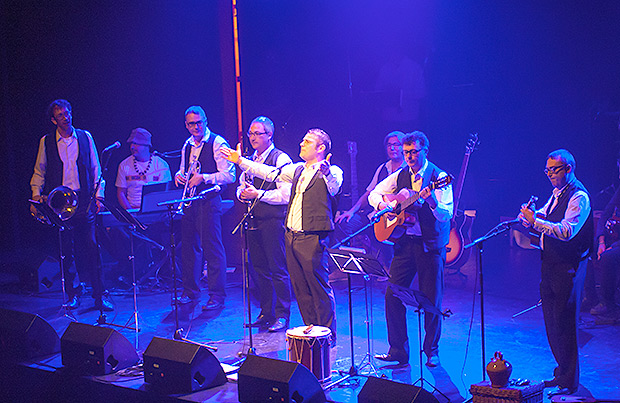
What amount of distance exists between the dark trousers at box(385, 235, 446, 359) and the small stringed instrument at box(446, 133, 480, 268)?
2.52 meters

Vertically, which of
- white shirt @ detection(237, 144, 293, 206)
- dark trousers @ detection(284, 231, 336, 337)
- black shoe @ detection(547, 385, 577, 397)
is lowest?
black shoe @ detection(547, 385, 577, 397)

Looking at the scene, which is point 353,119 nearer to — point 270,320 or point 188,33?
point 188,33

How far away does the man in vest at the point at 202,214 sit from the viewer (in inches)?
260

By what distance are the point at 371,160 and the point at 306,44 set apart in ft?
6.00

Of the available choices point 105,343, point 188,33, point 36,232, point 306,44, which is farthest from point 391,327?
point 36,232

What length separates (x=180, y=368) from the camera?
14.3 feet

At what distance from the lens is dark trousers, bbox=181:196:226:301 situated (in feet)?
22.0

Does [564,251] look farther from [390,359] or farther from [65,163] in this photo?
[65,163]

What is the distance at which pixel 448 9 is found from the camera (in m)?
8.16

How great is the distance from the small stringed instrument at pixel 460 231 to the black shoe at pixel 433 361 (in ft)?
8.53

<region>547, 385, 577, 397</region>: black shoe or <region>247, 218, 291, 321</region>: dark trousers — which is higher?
<region>247, 218, 291, 321</region>: dark trousers

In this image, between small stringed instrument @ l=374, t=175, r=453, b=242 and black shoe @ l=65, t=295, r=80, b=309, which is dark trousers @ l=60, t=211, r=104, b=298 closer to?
black shoe @ l=65, t=295, r=80, b=309

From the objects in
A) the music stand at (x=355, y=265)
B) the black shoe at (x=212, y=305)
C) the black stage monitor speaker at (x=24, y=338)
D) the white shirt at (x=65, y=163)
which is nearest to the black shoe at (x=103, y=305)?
the black shoe at (x=212, y=305)

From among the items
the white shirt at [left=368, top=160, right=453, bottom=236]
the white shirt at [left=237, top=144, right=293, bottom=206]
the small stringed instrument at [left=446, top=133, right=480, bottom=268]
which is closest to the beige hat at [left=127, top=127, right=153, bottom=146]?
the white shirt at [left=237, top=144, right=293, bottom=206]
